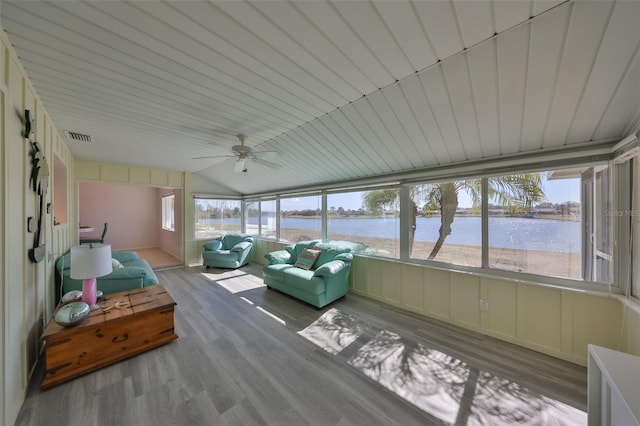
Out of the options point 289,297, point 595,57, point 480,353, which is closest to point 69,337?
point 289,297

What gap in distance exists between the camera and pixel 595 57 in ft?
4.78

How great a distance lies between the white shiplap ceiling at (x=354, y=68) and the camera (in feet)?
4.25

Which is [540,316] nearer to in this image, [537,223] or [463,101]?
[537,223]


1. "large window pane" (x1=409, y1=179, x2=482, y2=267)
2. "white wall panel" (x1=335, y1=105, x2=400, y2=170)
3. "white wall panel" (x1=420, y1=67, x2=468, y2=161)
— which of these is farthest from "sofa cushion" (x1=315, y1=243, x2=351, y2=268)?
"white wall panel" (x1=420, y1=67, x2=468, y2=161)

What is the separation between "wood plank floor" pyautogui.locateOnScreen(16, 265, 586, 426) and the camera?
163cm

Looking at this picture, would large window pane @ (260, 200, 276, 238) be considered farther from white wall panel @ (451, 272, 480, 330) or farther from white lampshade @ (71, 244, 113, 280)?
white wall panel @ (451, 272, 480, 330)

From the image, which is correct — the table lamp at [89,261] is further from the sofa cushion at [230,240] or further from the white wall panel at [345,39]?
the sofa cushion at [230,240]

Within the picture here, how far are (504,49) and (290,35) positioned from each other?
4.79 ft

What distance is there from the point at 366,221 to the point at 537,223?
229 centimetres

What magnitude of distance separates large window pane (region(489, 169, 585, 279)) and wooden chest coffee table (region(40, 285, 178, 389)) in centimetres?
395

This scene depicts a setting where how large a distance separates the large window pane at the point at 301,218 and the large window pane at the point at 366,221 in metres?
0.40

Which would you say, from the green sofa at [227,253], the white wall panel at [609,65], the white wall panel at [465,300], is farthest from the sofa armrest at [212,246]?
the white wall panel at [609,65]

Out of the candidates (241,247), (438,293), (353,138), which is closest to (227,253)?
(241,247)

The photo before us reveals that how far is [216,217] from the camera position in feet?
22.4
